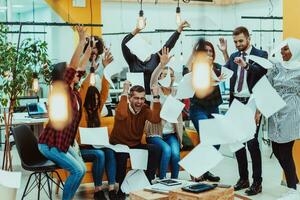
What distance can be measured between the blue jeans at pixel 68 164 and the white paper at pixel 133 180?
708 millimetres

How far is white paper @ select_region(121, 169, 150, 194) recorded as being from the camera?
5.01 m

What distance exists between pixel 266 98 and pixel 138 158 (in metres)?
1.57

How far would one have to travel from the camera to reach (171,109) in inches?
192

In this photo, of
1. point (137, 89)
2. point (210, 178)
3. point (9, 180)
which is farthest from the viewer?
point (210, 178)

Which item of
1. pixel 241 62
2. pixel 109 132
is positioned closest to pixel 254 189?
pixel 241 62

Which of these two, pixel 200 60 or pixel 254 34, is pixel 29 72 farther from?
pixel 254 34

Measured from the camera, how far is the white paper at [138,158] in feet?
16.9

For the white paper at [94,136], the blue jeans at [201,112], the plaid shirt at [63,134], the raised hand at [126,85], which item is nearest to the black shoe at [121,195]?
the white paper at [94,136]

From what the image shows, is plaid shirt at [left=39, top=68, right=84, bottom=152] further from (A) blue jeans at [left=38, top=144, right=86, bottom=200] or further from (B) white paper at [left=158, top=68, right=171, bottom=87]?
(B) white paper at [left=158, top=68, right=171, bottom=87]

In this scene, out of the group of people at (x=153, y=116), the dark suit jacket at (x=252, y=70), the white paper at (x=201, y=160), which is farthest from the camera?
the dark suit jacket at (x=252, y=70)

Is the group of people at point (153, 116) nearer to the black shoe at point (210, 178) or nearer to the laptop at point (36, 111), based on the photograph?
the black shoe at point (210, 178)

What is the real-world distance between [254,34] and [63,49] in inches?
197

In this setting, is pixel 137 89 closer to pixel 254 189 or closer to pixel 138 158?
pixel 138 158

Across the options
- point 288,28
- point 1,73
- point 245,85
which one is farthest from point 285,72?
point 1,73
